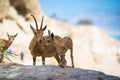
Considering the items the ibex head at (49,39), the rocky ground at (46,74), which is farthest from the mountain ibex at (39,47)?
the rocky ground at (46,74)

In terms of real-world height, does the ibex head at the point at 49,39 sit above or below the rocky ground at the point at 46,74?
above

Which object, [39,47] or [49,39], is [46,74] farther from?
[39,47]

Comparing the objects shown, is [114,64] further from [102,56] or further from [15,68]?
[15,68]

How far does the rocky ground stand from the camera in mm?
11875

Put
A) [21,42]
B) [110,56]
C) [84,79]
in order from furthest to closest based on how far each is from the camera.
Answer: [110,56] < [21,42] < [84,79]

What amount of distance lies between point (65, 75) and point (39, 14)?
85.3ft

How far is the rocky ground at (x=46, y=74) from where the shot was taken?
1188 centimetres

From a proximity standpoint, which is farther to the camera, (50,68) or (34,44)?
(34,44)

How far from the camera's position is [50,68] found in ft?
41.6

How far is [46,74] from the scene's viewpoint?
12047mm

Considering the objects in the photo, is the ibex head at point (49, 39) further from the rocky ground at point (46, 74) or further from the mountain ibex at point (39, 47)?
the rocky ground at point (46, 74)

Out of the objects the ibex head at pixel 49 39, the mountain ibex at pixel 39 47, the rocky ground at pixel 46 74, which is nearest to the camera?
the rocky ground at pixel 46 74

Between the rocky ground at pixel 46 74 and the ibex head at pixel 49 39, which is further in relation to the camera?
the ibex head at pixel 49 39

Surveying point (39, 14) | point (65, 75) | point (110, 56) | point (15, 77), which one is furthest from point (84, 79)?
point (110, 56)
